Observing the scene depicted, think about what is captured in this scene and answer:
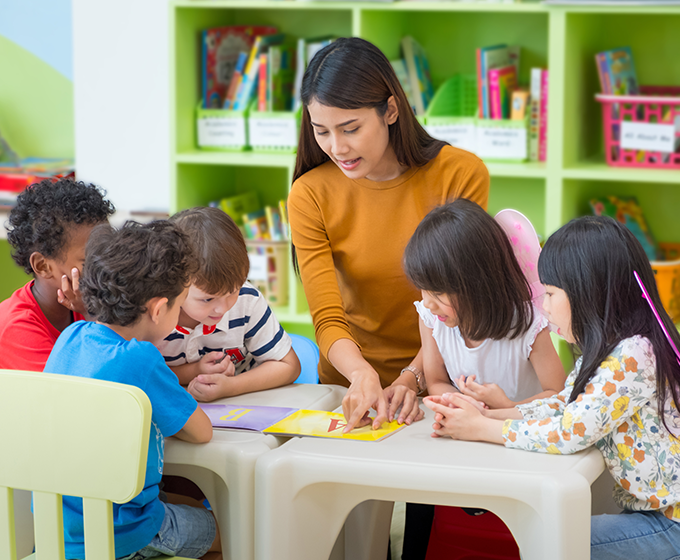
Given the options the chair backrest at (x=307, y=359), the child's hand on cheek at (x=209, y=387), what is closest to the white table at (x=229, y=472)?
the child's hand on cheek at (x=209, y=387)

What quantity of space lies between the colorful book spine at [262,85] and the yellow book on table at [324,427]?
1533 millimetres

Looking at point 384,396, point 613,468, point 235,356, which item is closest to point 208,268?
point 235,356

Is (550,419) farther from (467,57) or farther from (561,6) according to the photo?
(467,57)

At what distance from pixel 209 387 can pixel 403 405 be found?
0.34 meters

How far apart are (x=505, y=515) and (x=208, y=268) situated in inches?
23.7

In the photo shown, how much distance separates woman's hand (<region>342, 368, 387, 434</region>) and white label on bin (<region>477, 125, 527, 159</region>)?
4.29 feet

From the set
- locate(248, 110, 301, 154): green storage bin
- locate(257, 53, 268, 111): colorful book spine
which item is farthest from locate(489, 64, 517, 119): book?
A: locate(257, 53, 268, 111): colorful book spine

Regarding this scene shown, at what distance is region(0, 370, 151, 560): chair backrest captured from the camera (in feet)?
3.05

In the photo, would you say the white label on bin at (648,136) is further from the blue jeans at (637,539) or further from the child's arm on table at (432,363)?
the blue jeans at (637,539)

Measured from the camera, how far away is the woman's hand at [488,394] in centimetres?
125

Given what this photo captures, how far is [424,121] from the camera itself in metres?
2.46

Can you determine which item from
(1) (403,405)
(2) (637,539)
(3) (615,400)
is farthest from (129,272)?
(2) (637,539)

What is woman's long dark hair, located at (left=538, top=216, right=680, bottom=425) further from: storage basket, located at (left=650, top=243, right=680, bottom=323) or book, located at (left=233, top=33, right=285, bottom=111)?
book, located at (left=233, top=33, right=285, bottom=111)

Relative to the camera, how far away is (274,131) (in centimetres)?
257
